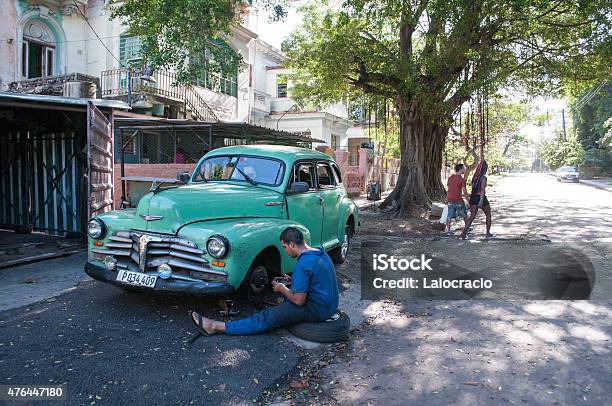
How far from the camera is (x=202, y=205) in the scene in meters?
5.20

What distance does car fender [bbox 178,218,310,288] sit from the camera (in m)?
4.70

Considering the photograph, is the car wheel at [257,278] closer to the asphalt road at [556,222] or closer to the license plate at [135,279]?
the license plate at [135,279]

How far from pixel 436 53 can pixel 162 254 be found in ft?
34.1

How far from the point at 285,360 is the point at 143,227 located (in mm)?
2053

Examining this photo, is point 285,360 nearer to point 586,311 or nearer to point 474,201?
point 586,311

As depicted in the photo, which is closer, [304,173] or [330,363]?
[330,363]

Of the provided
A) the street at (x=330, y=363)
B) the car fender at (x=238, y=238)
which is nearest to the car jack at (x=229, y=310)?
the street at (x=330, y=363)

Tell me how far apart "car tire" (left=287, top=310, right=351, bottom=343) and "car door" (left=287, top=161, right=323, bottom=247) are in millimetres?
1826

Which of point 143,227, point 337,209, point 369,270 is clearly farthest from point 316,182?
point 143,227

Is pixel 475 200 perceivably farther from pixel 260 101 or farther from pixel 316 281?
pixel 260 101

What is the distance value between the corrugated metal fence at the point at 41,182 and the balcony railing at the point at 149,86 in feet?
19.5

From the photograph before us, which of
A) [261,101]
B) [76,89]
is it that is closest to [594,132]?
[261,101]

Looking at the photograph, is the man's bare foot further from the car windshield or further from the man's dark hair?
the car windshield

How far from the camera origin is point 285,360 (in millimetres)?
4172
